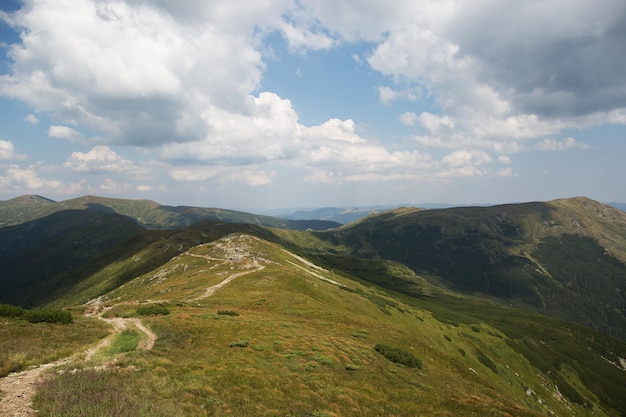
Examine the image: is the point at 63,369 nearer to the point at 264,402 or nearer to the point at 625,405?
the point at 264,402

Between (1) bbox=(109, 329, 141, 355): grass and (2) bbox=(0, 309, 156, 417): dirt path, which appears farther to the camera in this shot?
(1) bbox=(109, 329, 141, 355): grass

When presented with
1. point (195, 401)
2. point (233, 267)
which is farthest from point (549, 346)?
point (195, 401)

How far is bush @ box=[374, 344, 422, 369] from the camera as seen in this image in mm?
33281

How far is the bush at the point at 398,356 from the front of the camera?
1310 inches

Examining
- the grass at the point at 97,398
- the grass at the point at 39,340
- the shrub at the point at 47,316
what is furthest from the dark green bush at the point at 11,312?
the grass at the point at 97,398

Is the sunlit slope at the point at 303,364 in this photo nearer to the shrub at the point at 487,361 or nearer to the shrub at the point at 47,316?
→ the shrub at the point at 487,361

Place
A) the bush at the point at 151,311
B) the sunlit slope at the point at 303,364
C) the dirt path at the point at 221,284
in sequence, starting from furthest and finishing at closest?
1. the dirt path at the point at 221,284
2. the bush at the point at 151,311
3. the sunlit slope at the point at 303,364

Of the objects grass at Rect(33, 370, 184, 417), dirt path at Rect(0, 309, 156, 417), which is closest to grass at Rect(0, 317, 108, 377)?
dirt path at Rect(0, 309, 156, 417)

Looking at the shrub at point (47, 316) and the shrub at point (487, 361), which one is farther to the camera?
the shrub at point (487, 361)

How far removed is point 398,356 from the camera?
33.7 meters

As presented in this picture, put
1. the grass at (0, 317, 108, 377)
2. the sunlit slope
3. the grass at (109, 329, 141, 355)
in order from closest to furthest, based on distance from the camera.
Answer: the grass at (0, 317, 108, 377) → the sunlit slope → the grass at (109, 329, 141, 355)

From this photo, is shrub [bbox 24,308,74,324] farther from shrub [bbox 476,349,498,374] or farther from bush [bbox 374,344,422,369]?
shrub [bbox 476,349,498,374]

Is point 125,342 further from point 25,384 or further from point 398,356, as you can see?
point 398,356

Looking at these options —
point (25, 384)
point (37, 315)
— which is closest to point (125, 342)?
point (25, 384)
